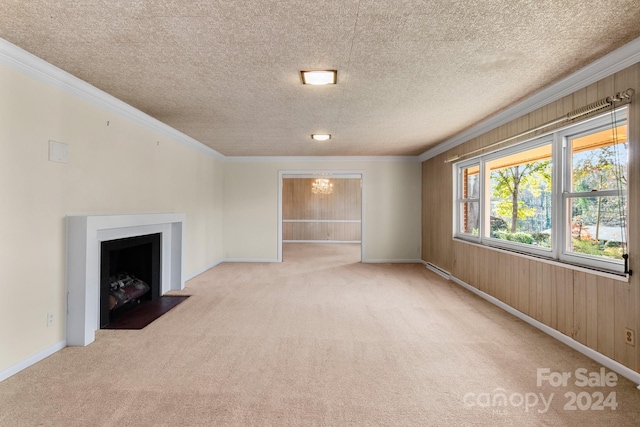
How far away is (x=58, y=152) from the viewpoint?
2604 mm

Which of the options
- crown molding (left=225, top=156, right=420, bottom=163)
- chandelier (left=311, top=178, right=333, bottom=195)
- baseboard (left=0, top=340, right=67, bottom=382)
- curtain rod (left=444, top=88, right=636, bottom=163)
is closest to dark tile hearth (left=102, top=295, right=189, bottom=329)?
baseboard (left=0, top=340, right=67, bottom=382)

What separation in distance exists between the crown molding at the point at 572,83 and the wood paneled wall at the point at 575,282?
47 mm

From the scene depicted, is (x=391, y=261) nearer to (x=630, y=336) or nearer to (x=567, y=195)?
(x=567, y=195)

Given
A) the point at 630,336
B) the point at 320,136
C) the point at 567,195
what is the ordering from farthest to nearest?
the point at 320,136
the point at 567,195
the point at 630,336

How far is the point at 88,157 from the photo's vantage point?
9.71 ft

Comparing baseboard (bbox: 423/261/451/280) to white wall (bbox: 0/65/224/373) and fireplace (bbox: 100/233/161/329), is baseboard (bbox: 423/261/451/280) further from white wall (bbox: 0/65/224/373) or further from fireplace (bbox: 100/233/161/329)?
white wall (bbox: 0/65/224/373)

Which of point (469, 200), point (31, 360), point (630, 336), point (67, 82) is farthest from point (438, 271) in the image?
point (67, 82)

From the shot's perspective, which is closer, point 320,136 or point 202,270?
point 320,136

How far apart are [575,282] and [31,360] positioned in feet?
14.4

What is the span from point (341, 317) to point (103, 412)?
2188mm

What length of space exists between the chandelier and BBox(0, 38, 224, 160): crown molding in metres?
6.43

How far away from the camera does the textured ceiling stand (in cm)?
177

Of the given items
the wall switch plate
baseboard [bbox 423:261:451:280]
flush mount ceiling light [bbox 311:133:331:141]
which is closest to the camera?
the wall switch plate

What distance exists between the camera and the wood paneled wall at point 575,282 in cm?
219
